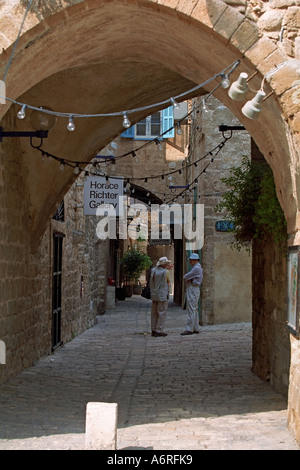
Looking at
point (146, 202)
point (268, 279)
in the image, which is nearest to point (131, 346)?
point (268, 279)

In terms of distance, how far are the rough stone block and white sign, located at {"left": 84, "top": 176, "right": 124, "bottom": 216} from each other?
23.3 feet

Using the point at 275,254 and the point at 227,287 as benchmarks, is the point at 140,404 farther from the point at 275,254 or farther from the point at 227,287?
the point at 227,287

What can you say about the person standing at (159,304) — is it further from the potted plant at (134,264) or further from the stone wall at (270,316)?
the potted plant at (134,264)

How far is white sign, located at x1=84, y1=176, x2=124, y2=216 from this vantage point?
1122cm

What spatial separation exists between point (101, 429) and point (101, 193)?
24.8 feet

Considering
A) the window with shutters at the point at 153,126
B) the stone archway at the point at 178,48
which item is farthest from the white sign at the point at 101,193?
the window with shutters at the point at 153,126

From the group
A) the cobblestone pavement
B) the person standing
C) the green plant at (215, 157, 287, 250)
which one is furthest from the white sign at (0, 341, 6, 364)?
the person standing

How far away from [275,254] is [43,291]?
3.91 m

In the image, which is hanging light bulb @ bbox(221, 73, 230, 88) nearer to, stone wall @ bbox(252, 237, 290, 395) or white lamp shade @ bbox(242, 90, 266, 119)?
white lamp shade @ bbox(242, 90, 266, 119)

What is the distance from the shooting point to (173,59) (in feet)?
21.4

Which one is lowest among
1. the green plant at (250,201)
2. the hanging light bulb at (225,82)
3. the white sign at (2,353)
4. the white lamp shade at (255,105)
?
the white sign at (2,353)

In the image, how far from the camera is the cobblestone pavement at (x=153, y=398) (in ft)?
16.2

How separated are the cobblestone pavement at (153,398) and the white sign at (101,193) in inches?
93.4
